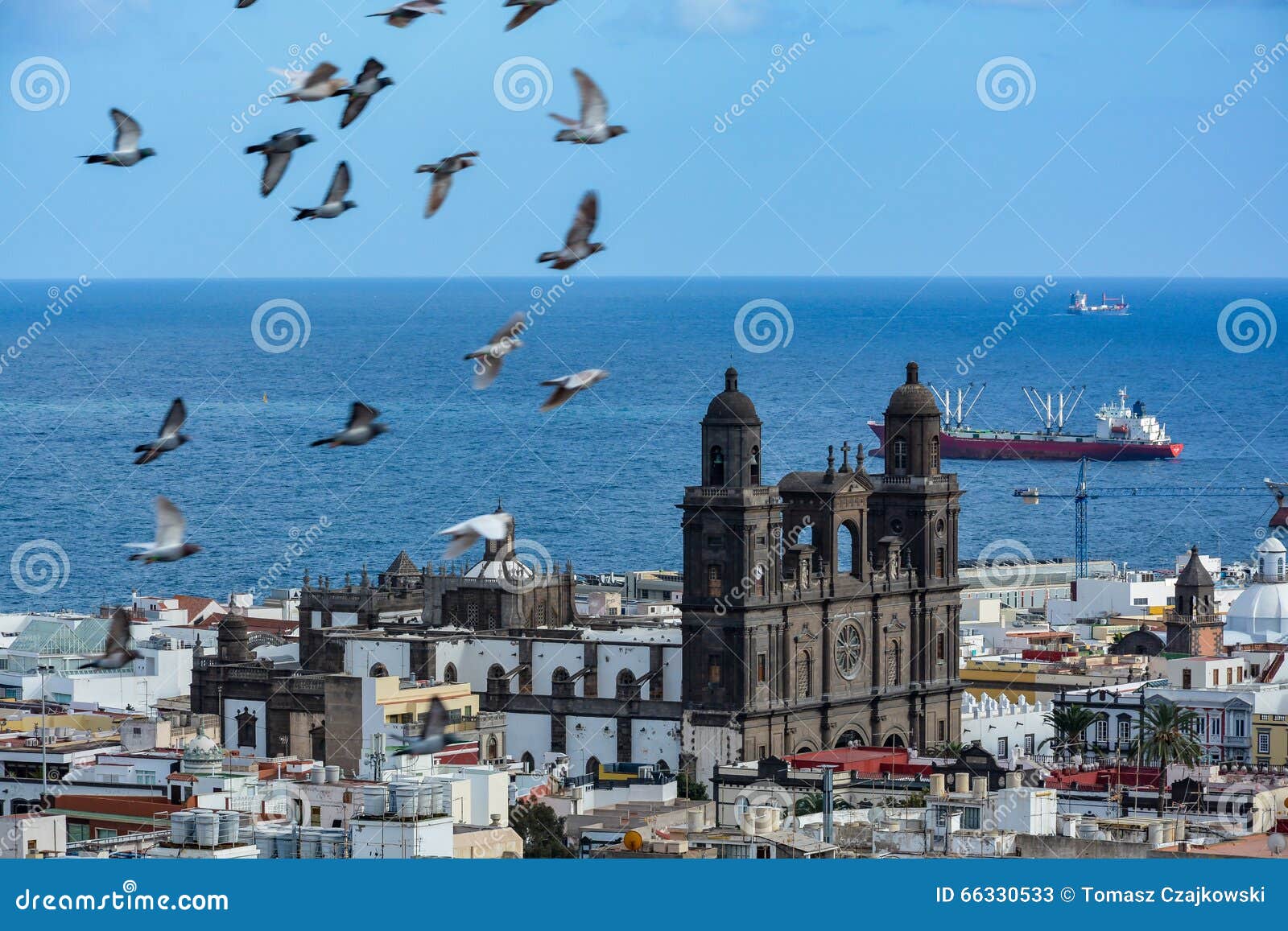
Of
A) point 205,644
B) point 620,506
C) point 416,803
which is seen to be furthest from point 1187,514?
point 416,803

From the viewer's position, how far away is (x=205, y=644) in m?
83.3

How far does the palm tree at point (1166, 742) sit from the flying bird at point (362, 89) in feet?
114

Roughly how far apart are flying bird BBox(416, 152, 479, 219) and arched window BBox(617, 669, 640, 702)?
4392 cm

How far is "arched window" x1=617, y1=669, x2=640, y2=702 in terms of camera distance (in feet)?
220

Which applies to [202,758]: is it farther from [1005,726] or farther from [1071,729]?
[1005,726]

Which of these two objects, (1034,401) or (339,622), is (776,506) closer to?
(339,622)

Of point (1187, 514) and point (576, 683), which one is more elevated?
point (1187, 514)

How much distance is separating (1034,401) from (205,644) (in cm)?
11108

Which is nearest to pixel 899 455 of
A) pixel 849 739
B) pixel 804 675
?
pixel 804 675

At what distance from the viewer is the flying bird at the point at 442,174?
2250 cm

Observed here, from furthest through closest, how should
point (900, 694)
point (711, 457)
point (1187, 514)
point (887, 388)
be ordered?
point (887, 388), point (1187, 514), point (900, 694), point (711, 457)

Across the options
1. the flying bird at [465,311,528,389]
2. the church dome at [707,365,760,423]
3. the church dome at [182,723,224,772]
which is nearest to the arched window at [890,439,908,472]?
the church dome at [707,365,760,423]
